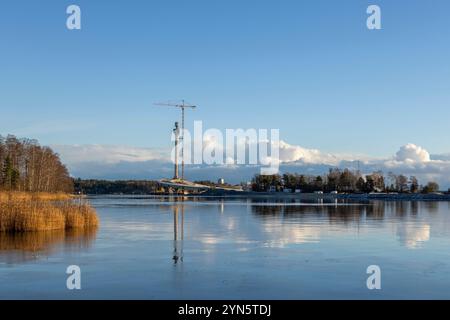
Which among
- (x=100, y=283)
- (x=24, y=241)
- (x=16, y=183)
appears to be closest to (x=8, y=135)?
(x=16, y=183)

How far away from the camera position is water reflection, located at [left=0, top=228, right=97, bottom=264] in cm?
2277

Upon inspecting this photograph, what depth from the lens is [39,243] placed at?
88.0 ft

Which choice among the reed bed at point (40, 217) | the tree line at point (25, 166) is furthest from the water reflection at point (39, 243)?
the tree line at point (25, 166)

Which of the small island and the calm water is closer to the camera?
the calm water

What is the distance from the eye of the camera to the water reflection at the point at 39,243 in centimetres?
2277

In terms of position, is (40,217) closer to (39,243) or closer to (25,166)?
(39,243)

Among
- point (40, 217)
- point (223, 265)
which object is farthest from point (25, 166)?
point (223, 265)

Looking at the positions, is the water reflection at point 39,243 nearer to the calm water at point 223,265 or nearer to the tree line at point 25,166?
the calm water at point 223,265

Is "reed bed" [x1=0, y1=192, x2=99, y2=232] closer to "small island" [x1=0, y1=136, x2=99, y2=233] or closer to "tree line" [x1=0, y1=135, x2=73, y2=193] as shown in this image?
"small island" [x1=0, y1=136, x2=99, y2=233]

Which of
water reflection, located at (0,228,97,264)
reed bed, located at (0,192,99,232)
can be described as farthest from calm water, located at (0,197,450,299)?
reed bed, located at (0,192,99,232)
